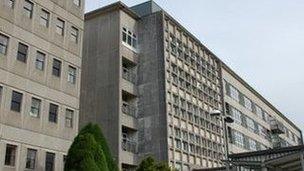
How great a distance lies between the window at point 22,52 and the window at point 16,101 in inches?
99.6

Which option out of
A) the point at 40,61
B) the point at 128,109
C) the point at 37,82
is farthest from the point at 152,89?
the point at 37,82

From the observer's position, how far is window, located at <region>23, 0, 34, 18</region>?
34906 millimetres

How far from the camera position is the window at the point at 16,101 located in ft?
106

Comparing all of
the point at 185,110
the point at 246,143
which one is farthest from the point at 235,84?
the point at 185,110

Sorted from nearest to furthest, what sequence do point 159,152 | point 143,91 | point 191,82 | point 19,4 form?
point 19,4, point 159,152, point 143,91, point 191,82

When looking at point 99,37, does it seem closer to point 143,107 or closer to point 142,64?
point 142,64

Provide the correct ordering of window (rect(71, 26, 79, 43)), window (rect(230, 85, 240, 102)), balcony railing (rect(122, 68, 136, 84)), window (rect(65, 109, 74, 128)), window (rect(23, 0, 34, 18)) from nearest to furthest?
window (rect(23, 0, 34, 18))
window (rect(65, 109, 74, 128))
window (rect(71, 26, 79, 43))
balcony railing (rect(122, 68, 136, 84))
window (rect(230, 85, 240, 102))

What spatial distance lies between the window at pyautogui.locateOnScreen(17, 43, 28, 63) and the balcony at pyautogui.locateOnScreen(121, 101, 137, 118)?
15141mm

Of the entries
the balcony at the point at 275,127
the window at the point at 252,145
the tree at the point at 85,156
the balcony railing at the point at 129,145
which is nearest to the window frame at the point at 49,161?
the tree at the point at 85,156

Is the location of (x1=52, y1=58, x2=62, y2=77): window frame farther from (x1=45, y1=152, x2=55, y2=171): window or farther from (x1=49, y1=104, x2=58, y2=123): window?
(x1=45, y1=152, x2=55, y2=171): window

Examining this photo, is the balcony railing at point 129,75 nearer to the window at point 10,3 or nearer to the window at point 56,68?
the window at point 56,68

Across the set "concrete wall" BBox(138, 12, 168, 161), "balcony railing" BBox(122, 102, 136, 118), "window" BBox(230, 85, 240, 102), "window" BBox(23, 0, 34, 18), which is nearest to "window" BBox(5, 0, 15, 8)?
"window" BBox(23, 0, 34, 18)

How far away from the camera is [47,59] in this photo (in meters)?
35.8

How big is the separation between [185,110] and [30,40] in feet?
73.5
